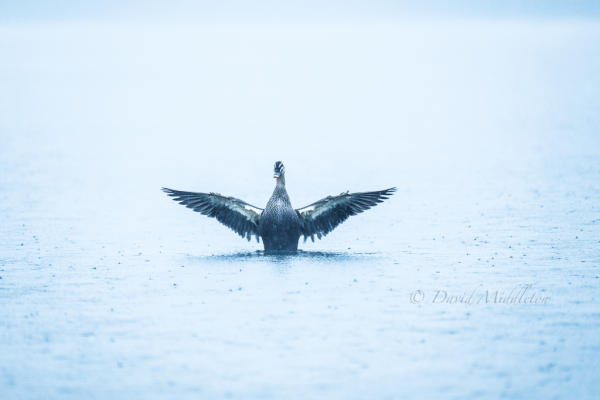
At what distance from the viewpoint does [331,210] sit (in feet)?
64.1

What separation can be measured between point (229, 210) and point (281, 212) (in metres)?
1.34

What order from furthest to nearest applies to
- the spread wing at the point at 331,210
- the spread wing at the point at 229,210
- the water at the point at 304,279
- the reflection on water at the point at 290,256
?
the spread wing at the point at 229,210 < the spread wing at the point at 331,210 < the reflection on water at the point at 290,256 < the water at the point at 304,279

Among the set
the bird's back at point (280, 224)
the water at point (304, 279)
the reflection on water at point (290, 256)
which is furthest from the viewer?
the bird's back at point (280, 224)

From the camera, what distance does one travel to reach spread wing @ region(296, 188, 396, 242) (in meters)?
19.3

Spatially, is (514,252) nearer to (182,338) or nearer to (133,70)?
(182,338)

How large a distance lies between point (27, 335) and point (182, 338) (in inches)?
89.8

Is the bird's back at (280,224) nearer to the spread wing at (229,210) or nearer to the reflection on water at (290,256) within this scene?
the reflection on water at (290,256)

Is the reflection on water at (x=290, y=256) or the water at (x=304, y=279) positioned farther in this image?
the reflection on water at (x=290, y=256)

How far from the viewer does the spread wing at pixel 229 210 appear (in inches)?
773
